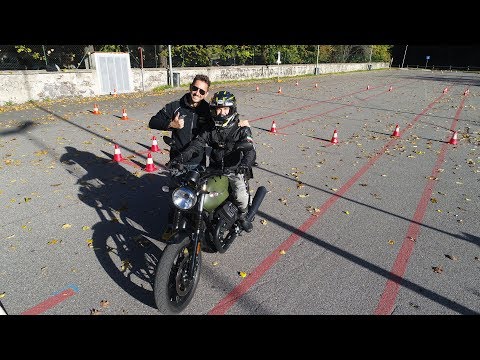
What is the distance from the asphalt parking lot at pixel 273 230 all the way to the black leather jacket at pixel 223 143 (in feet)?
4.38

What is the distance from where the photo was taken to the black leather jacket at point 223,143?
3.83m

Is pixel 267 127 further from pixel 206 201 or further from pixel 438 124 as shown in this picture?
pixel 206 201

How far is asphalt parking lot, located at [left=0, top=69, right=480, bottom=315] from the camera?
11.7ft

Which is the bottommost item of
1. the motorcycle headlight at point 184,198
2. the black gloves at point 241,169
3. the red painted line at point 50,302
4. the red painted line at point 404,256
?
the red painted line at point 404,256

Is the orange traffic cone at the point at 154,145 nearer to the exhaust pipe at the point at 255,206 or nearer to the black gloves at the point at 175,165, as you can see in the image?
the exhaust pipe at the point at 255,206

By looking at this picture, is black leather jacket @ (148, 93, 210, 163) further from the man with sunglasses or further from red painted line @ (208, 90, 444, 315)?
red painted line @ (208, 90, 444, 315)

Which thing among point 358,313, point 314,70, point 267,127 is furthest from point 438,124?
point 314,70

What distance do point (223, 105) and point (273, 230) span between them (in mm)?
2254

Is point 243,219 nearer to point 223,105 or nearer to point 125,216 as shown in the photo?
point 223,105

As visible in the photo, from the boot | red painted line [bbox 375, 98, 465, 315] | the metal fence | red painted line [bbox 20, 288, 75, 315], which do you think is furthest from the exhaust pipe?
red painted line [bbox 20, 288, 75, 315]

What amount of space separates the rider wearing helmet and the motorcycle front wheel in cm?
96

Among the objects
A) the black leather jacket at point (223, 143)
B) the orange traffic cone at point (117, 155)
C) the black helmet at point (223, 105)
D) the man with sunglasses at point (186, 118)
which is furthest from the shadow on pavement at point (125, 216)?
the black helmet at point (223, 105)

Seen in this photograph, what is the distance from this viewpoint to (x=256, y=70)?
Answer: 31172 millimetres
